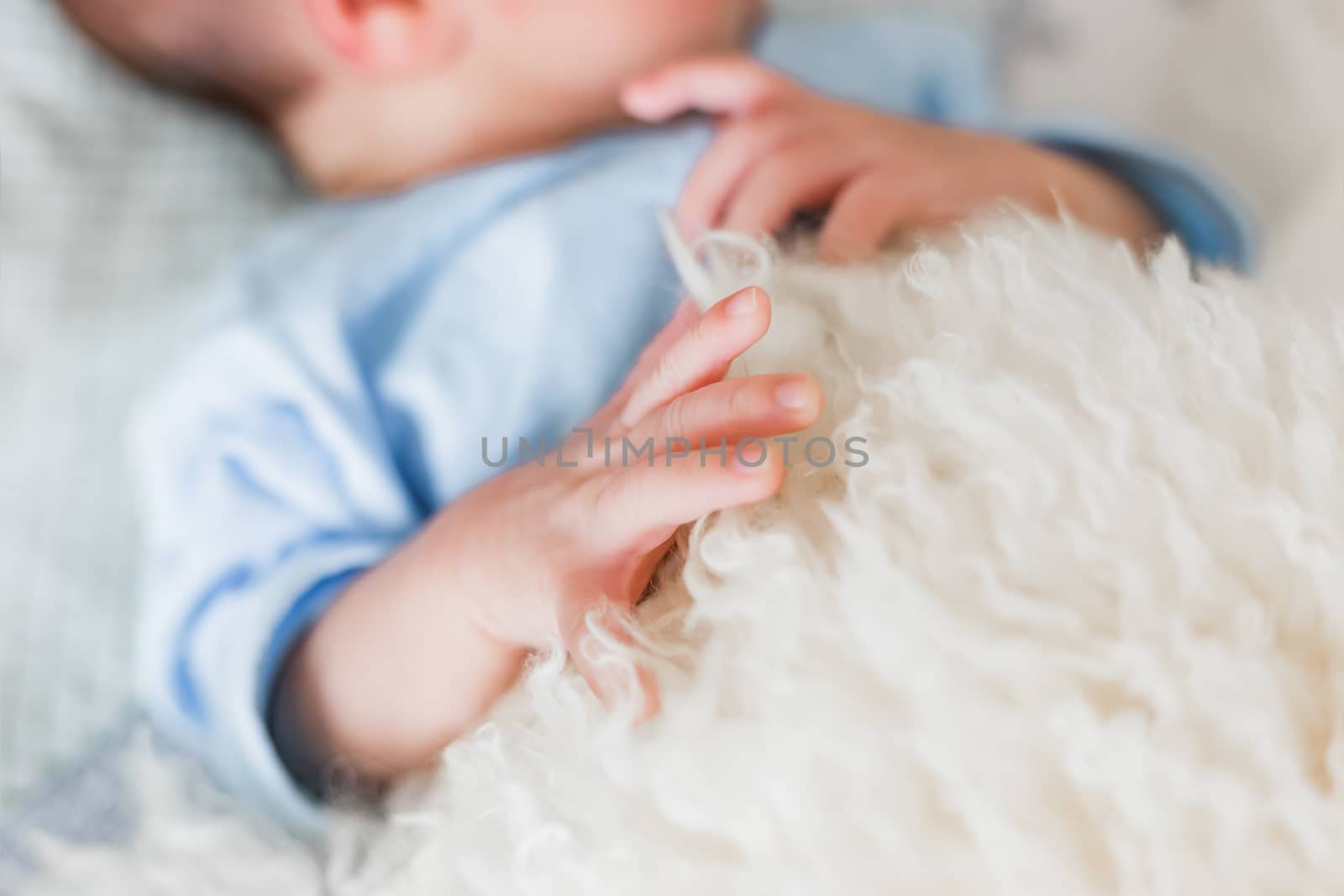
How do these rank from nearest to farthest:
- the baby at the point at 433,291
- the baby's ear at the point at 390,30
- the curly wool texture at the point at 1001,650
Result: the curly wool texture at the point at 1001,650, the baby at the point at 433,291, the baby's ear at the point at 390,30

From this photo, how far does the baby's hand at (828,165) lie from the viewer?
23.2 inches

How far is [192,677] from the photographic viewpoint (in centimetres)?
67

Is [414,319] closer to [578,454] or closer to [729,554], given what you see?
[578,454]

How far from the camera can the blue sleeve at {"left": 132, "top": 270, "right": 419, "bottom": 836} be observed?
63 centimetres

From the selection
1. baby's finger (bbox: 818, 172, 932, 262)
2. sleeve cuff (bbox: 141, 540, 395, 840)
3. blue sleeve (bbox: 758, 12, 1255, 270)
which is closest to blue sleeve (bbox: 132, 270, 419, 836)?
sleeve cuff (bbox: 141, 540, 395, 840)

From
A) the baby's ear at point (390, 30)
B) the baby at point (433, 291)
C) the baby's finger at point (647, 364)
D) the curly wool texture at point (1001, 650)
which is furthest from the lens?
the baby's ear at point (390, 30)

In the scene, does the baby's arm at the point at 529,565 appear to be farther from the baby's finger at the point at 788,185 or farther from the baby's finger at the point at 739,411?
the baby's finger at the point at 788,185

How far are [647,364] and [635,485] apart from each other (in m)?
0.11

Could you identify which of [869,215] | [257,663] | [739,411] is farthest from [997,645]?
[257,663]

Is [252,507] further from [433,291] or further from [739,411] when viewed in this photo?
[739,411]

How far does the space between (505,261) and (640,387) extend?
0.91ft

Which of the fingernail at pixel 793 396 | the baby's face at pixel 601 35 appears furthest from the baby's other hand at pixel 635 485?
the baby's face at pixel 601 35

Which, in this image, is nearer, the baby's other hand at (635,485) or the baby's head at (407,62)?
the baby's other hand at (635,485)

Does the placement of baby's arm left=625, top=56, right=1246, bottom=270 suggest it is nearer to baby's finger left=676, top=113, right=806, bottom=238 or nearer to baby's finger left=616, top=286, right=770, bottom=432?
baby's finger left=676, top=113, right=806, bottom=238
